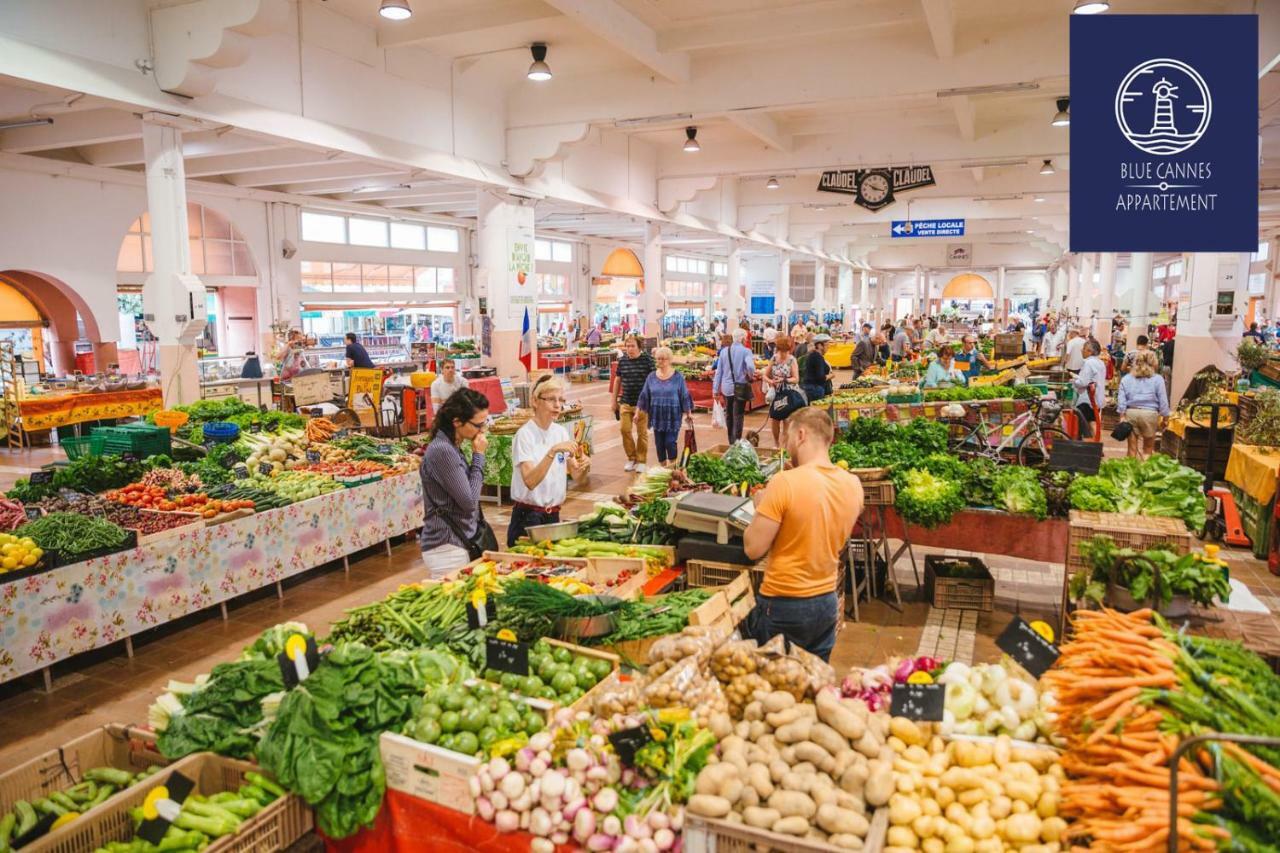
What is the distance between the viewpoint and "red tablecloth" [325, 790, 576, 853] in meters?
2.80

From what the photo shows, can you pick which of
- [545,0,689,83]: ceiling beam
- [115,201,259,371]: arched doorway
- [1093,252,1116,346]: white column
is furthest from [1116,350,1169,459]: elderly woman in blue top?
[115,201,259,371]: arched doorway

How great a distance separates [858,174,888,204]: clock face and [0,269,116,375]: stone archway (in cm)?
1421

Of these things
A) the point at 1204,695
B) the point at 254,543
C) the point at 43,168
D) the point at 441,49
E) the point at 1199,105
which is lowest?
the point at 254,543

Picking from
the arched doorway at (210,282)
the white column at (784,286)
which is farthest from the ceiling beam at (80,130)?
the white column at (784,286)

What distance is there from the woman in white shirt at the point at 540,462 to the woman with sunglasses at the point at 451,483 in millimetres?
309

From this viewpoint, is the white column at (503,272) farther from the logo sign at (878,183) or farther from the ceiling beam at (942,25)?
the ceiling beam at (942,25)

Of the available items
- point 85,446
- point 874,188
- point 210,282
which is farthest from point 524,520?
point 210,282

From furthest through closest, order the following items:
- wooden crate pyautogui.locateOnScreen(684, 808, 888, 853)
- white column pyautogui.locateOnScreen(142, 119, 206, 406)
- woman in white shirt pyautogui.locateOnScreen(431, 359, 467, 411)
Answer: woman in white shirt pyautogui.locateOnScreen(431, 359, 467, 411), white column pyautogui.locateOnScreen(142, 119, 206, 406), wooden crate pyautogui.locateOnScreen(684, 808, 888, 853)

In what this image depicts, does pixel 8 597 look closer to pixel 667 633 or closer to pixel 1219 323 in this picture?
pixel 667 633

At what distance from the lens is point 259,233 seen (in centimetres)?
1845

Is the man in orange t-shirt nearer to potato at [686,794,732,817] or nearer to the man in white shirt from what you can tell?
potato at [686,794,732,817]

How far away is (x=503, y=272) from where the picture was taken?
1348 cm

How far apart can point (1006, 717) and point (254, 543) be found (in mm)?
5649

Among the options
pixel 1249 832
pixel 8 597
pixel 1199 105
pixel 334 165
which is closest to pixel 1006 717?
pixel 1249 832
